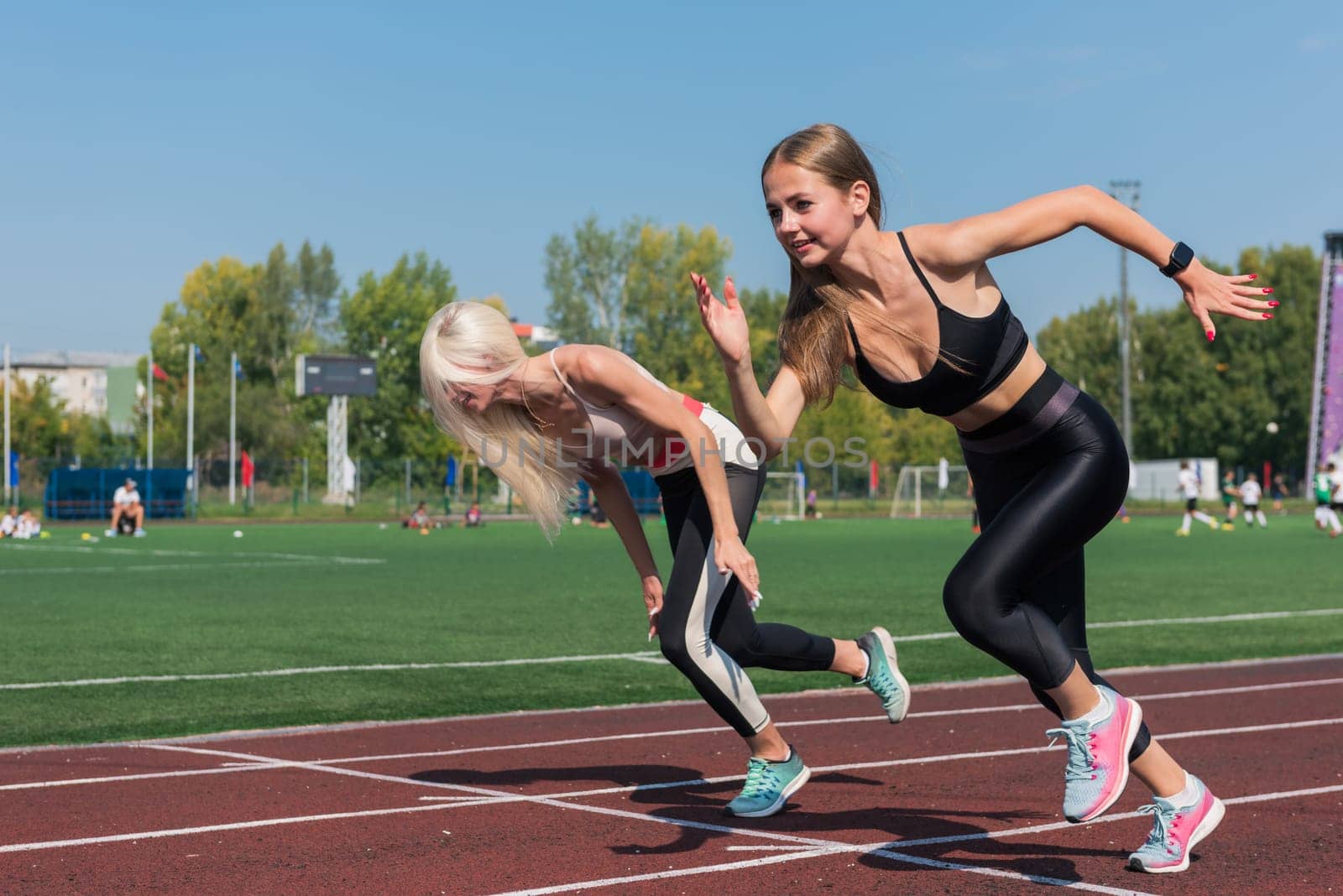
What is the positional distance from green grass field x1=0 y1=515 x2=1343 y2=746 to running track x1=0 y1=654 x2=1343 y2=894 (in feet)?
4.02

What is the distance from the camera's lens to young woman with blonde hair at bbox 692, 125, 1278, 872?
466 centimetres

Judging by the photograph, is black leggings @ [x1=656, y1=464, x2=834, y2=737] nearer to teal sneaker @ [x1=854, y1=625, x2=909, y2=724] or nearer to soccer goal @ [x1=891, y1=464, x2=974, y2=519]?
teal sneaker @ [x1=854, y1=625, x2=909, y2=724]

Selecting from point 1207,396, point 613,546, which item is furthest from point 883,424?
point 613,546

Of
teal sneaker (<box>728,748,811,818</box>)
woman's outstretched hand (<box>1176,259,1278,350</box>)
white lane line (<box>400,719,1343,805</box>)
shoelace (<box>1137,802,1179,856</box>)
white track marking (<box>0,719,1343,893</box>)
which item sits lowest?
white lane line (<box>400,719,1343,805</box>)

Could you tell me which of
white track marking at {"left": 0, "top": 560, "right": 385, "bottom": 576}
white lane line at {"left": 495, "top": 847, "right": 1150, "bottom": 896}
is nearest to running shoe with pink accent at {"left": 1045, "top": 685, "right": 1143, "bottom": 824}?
white lane line at {"left": 495, "top": 847, "right": 1150, "bottom": 896}

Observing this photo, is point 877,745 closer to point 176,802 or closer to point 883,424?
point 176,802

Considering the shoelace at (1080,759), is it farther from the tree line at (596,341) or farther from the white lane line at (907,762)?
the tree line at (596,341)

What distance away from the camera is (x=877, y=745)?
8008mm

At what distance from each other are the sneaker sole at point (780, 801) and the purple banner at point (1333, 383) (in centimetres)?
6941

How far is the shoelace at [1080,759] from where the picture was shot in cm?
468

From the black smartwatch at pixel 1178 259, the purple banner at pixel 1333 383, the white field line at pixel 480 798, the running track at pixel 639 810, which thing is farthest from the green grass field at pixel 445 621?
the purple banner at pixel 1333 383

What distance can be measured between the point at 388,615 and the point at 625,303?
67.8m

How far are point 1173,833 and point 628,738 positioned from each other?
3.82 m

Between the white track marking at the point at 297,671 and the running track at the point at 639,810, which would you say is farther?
the white track marking at the point at 297,671
